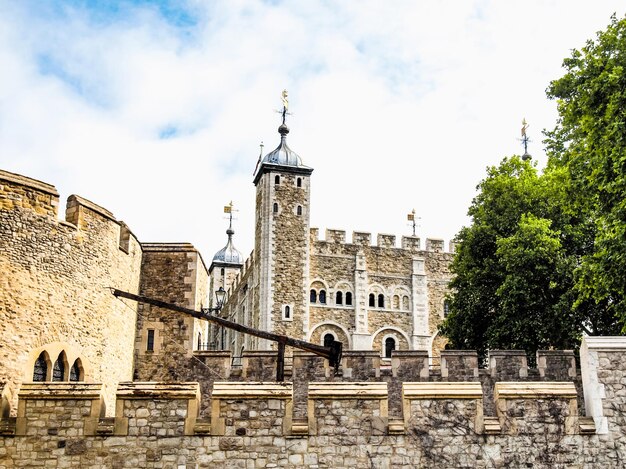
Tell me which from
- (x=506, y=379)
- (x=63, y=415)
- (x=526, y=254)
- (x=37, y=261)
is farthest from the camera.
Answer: (x=526, y=254)

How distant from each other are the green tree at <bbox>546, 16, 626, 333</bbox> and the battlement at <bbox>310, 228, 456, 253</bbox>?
35.0 meters

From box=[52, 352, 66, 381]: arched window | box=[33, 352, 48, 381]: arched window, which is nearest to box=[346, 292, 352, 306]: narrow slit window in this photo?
box=[52, 352, 66, 381]: arched window

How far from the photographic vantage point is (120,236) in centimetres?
1525

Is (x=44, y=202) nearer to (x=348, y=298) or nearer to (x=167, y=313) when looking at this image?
(x=167, y=313)

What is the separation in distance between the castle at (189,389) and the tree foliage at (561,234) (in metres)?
3.36

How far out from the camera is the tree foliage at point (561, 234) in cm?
1803

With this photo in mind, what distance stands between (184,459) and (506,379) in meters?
8.84

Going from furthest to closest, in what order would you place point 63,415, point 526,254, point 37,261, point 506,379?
point 526,254
point 506,379
point 37,261
point 63,415

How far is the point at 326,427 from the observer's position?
37.2ft

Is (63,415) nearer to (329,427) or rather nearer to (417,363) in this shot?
(329,427)

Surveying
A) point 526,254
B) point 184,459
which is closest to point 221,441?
point 184,459

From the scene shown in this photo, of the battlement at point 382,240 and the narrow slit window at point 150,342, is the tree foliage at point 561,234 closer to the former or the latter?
the narrow slit window at point 150,342

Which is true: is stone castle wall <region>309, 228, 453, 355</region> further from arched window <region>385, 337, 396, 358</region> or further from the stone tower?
the stone tower

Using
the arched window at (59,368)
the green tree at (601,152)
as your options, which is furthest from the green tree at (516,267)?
the arched window at (59,368)
